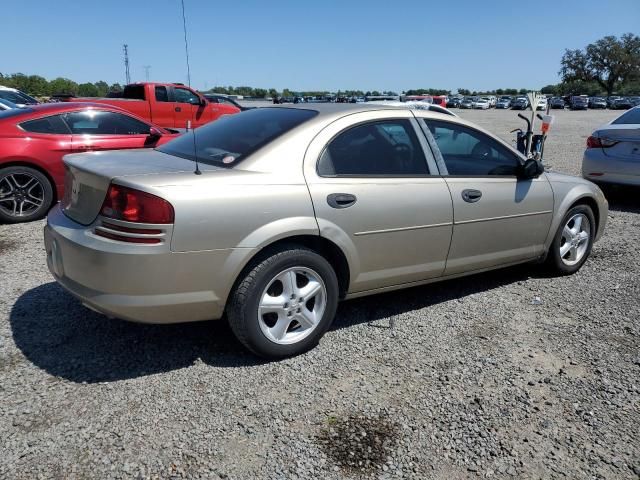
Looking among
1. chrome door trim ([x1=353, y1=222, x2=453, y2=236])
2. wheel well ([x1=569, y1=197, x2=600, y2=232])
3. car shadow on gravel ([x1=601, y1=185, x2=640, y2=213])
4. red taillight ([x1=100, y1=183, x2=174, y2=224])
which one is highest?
red taillight ([x1=100, y1=183, x2=174, y2=224])

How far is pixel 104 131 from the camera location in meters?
7.07

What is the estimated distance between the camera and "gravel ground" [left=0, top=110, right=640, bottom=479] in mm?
2457

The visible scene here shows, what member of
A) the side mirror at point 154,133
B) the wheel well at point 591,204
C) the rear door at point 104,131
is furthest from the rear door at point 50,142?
the wheel well at point 591,204

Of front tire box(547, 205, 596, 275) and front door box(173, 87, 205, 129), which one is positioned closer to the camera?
front tire box(547, 205, 596, 275)

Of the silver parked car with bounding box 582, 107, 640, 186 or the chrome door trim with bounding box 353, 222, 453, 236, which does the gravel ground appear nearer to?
the chrome door trim with bounding box 353, 222, 453, 236

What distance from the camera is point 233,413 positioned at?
279 centimetres

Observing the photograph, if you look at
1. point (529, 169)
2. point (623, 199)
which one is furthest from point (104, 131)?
point (623, 199)

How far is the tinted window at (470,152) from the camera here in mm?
4047

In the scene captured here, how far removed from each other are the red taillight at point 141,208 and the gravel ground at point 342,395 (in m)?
0.96

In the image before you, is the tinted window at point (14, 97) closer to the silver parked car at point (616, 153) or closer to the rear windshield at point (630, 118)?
the silver parked car at point (616, 153)

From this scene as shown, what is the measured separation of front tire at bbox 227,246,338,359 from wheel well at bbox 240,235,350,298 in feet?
0.12

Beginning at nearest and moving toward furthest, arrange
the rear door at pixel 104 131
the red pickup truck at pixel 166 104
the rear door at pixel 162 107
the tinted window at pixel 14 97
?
1. the rear door at pixel 104 131
2. the red pickup truck at pixel 166 104
3. the rear door at pixel 162 107
4. the tinted window at pixel 14 97

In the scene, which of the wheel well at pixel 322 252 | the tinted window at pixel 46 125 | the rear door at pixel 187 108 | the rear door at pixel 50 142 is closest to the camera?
the wheel well at pixel 322 252

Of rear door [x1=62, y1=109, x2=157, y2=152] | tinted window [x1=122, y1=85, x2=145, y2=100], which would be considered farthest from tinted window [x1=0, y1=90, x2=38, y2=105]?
rear door [x1=62, y1=109, x2=157, y2=152]
